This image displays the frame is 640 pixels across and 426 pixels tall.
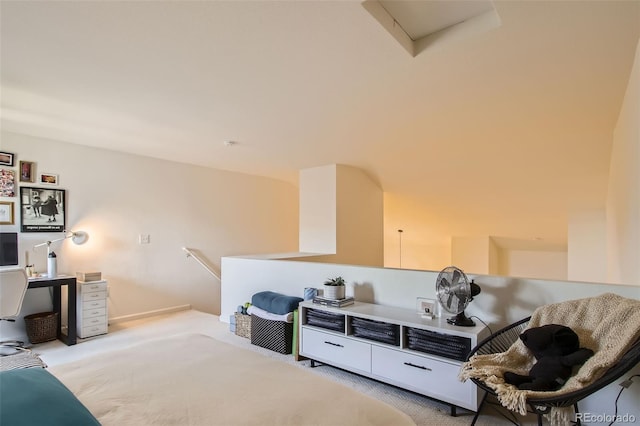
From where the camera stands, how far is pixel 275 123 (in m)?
3.29

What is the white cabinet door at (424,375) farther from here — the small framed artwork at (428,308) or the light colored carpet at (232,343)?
the small framed artwork at (428,308)

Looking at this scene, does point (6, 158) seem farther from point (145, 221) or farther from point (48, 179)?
point (145, 221)

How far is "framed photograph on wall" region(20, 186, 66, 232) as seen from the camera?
3566 millimetres

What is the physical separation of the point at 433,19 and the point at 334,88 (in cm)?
85

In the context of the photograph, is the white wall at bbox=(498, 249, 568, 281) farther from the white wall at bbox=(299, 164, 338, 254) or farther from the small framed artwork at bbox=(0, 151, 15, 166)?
the small framed artwork at bbox=(0, 151, 15, 166)

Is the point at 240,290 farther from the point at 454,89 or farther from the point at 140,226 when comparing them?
the point at 454,89

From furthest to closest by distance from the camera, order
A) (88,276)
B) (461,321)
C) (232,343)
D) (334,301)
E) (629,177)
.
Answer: (88,276) → (232,343) → (334,301) → (629,177) → (461,321)

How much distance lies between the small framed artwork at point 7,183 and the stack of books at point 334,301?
11.5 feet

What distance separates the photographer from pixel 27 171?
3.58m

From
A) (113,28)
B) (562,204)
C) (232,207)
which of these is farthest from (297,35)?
(562,204)

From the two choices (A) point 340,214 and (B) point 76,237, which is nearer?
(B) point 76,237

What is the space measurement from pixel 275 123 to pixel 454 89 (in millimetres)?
1686

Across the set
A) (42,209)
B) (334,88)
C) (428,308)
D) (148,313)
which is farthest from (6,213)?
(428,308)

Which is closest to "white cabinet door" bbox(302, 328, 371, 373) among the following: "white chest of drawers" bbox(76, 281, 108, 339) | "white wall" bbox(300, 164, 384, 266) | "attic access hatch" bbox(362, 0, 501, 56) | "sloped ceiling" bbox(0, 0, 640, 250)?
"white wall" bbox(300, 164, 384, 266)
